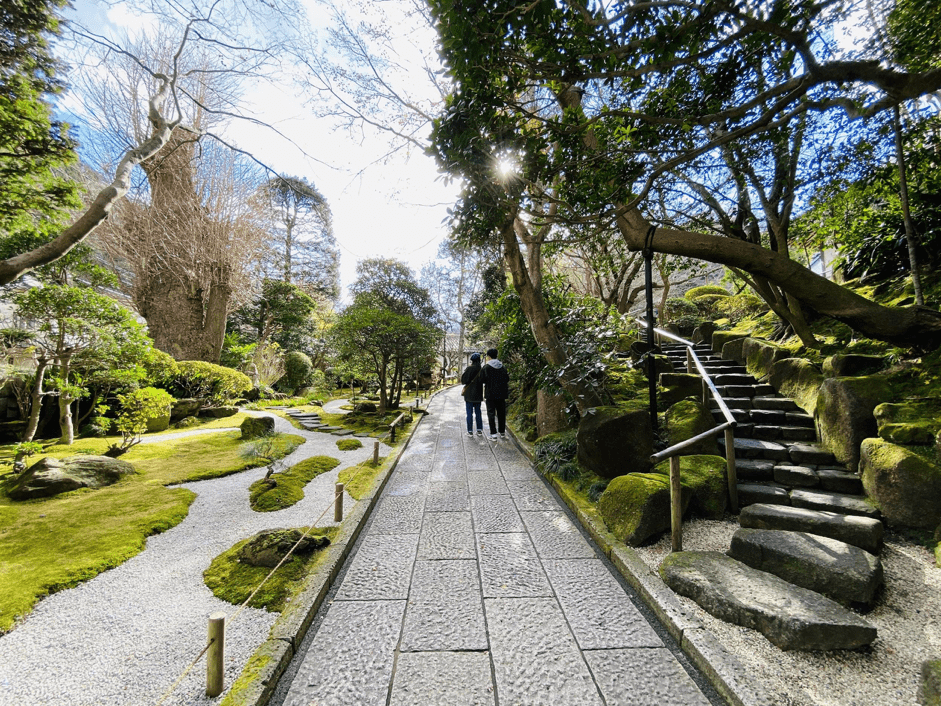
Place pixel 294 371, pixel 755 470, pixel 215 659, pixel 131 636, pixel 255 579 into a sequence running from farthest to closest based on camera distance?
1. pixel 294 371
2. pixel 755 470
3. pixel 255 579
4. pixel 131 636
5. pixel 215 659

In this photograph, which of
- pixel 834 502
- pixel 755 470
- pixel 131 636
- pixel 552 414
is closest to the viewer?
pixel 131 636

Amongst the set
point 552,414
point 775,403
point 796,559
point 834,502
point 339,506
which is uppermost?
point 775,403

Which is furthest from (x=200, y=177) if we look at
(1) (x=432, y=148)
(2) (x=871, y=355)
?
(2) (x=871, y=355)

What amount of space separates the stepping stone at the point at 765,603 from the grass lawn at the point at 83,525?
4.44 metres

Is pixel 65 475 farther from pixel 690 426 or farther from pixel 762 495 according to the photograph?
pixel 762 495

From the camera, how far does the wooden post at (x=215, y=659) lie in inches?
66.5

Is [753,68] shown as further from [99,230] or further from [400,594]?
Answer: [99,230]

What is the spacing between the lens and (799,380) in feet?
14.9

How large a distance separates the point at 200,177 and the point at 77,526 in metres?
11.0

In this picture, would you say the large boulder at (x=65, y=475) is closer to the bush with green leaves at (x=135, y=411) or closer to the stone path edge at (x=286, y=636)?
the bush with green leaves at (x=135, y=411)

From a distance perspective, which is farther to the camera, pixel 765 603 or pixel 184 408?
pixel 184 408

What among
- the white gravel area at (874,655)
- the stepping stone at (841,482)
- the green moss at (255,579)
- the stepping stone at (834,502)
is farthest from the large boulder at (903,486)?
the green moss at (255,579)

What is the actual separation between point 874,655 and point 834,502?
5.10 ft

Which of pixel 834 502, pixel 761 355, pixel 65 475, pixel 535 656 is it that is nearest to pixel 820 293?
pixel 834 502
